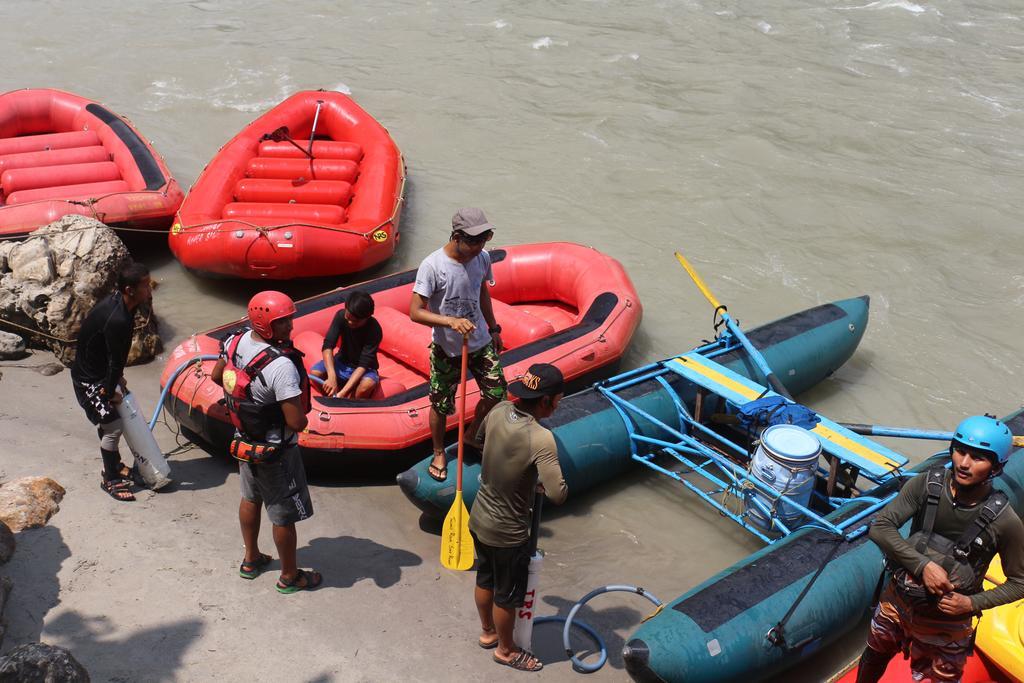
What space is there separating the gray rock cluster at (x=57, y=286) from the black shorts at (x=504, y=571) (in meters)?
3.68

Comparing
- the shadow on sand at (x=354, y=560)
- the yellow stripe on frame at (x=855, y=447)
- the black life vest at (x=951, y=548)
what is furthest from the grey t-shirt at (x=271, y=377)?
the yellow stripe on frame at (x=855, y=447)

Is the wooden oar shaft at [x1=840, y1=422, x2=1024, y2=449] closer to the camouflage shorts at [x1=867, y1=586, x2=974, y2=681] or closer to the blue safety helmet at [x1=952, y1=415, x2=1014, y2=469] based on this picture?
the camouflage shorts at [x1=867, y1=586, x2=974, y2=681]

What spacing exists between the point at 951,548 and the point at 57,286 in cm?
563

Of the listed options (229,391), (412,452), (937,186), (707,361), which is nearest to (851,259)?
(937,186)

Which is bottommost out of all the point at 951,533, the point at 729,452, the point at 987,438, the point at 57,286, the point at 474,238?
the point at 729,452

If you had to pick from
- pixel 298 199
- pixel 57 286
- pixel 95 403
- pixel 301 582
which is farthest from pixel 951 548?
pixel 298 199

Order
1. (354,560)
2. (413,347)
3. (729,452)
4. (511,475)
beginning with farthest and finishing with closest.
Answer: (413,347) → (729,452) → (354,560) → (511,475)

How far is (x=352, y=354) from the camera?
5.73m

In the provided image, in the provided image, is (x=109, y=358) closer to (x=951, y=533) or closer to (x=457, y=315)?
(x=457, y=315)

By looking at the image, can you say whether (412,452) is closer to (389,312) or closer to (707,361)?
(389,312)

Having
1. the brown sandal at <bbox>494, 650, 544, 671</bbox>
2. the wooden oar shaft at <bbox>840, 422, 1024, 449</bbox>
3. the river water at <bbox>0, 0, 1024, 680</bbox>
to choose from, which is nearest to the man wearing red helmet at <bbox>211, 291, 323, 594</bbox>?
the brown sandal at <bbox>494, 650, 544, 671</bbox>

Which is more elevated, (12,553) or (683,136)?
(683,136)

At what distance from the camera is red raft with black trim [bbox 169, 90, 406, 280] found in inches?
286

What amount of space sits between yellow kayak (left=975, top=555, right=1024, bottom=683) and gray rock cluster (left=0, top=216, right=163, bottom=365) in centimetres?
528
